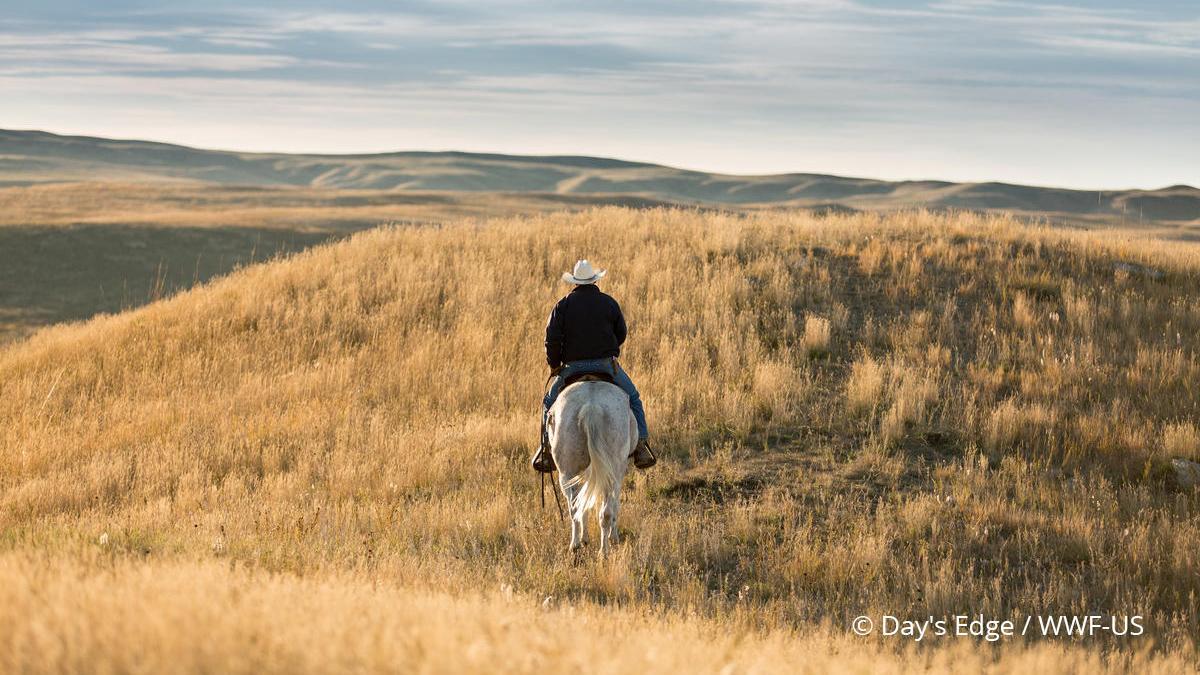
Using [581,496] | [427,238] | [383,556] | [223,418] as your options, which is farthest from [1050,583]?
[427,238]

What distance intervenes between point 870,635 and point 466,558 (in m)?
3.42

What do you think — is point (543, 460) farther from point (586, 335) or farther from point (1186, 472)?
point (1186, 472)

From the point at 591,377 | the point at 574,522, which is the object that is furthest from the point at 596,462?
the point at 591,377

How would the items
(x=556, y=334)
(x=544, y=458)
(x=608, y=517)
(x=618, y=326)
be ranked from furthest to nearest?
(x=544, y=458), (x=618, y=326), (x=556, y=334), (x=608, y=517)

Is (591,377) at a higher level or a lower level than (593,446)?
higher

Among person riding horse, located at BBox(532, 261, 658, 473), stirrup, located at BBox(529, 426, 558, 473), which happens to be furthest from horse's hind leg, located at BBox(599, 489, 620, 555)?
stirrup, located at BBox(529, 426, 558, 473)

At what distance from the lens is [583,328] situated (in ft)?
29.4

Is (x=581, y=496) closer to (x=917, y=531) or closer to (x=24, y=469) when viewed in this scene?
(x=917, y=531)

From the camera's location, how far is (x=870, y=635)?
6.89 meters

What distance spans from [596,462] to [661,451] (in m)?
3.34

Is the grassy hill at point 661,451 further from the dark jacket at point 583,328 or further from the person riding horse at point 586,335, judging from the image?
the dark jacket at point 583,328

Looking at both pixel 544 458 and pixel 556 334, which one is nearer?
pixel 556 334

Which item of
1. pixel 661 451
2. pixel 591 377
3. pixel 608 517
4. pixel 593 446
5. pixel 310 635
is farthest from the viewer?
pixel 661 451

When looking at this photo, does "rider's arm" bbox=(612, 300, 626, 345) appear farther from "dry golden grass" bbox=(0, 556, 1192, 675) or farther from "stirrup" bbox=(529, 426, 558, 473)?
"dry golden grass" bbox=(0, 556, 1192, 675)
